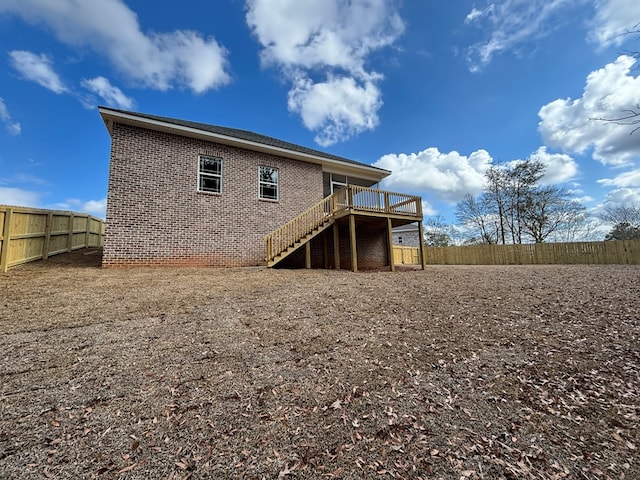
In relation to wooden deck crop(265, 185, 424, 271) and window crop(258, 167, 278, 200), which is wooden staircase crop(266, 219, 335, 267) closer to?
wooden deck crop(265, 185, 424, 271)

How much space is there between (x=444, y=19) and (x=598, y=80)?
8098mm

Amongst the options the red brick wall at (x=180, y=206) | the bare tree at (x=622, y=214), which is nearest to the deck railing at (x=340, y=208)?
the red brick wall at (x=180, y=206)

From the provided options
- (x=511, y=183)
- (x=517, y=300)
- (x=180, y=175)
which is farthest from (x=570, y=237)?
(x=180, y=175)

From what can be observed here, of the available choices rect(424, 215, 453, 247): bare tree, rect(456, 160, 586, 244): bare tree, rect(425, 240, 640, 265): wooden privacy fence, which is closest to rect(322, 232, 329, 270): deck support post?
rect(425, 240, 640, 265): wooden privacy fence

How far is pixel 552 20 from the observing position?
7852mm

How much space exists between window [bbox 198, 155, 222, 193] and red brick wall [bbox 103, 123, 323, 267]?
0.17m

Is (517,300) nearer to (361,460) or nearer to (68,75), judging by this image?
(361,460)

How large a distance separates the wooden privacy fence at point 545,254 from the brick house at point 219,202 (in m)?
11.3

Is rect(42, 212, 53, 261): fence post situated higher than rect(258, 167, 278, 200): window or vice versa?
A: rect(258, 167, 278, 200): window

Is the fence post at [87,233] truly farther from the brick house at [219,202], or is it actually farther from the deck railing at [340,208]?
the deck railing at [340,208]

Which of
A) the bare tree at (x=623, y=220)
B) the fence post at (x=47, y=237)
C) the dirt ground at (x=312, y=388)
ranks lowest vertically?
the dirt ground at (x=312, y=388)

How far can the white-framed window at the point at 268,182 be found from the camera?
1084 cm

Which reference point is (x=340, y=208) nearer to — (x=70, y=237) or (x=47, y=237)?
(x=47, y=237)

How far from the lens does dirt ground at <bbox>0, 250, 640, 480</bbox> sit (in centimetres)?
189
